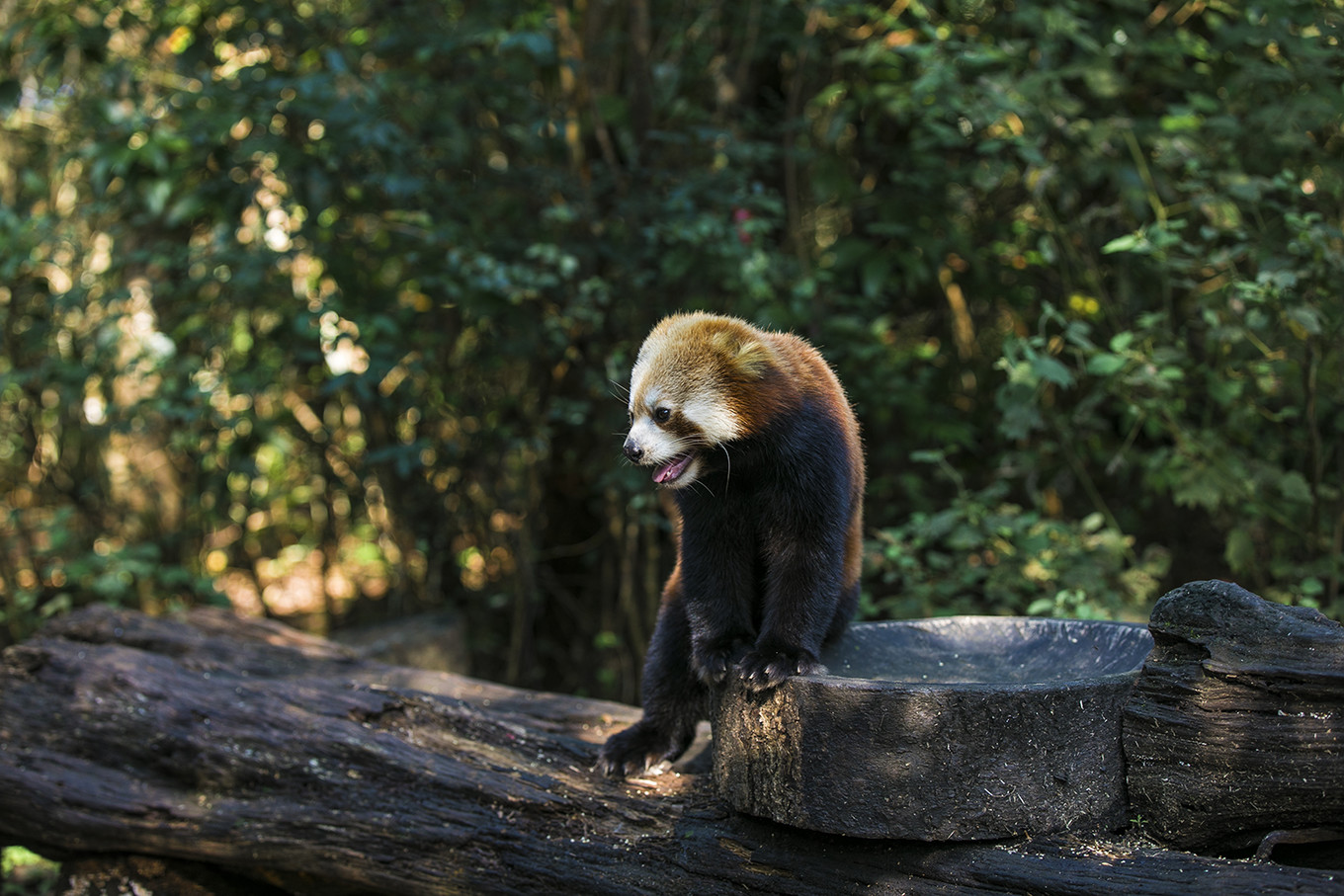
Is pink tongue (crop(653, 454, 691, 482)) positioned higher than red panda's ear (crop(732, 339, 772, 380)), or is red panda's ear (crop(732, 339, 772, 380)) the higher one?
red panda's ear (crop(732, 339, 772, 380))

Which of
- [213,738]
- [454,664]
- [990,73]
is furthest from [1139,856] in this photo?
[454,664]

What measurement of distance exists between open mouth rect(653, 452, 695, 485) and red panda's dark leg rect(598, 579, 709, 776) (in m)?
0.50

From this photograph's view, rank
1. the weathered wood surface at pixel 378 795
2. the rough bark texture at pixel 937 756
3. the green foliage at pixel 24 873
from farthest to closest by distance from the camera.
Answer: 1. the green foliage at pixel 24 873
2. the weathered wood surface at pixel 378 795
3. the rough bark texture at pixel 937 756

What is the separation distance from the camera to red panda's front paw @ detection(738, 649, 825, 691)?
8.09 ft

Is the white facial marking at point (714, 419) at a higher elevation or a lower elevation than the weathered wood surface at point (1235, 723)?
higher

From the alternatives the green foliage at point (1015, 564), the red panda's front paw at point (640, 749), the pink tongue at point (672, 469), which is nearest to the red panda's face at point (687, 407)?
the pink tongue at point (672, 469)

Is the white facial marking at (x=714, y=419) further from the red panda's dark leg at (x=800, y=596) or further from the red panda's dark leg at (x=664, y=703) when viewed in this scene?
the red panda's dark leg at (x=664, y=703)

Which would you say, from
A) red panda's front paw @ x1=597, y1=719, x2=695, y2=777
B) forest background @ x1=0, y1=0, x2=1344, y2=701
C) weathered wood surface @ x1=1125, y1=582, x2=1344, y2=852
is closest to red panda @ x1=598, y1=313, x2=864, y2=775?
red panda's front paw @ x1=597, y1=719, x2=695, y2=777

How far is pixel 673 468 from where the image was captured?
2.70 meters

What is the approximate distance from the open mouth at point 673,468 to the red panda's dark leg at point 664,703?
504mm

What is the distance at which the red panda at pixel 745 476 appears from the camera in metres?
2.68

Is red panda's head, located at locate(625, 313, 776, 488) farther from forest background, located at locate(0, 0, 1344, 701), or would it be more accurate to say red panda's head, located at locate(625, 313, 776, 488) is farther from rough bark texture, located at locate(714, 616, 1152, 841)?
forest background, located at locate(0, 0, 1344, 701)

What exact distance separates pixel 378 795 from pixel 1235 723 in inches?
92.0

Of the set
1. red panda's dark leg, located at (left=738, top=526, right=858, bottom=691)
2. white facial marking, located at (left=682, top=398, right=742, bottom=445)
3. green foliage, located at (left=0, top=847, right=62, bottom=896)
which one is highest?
white facial marking, located at (left=682, top=398, right=742, bottom=445)
